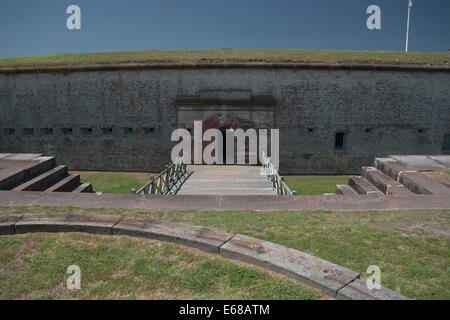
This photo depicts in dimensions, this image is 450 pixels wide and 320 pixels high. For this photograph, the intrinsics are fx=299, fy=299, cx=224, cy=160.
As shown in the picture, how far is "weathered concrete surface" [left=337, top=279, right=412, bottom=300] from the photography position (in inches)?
109

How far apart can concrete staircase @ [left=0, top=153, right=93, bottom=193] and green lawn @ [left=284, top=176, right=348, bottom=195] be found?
8.50m

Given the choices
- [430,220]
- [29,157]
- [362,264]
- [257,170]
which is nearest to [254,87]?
[257,170]

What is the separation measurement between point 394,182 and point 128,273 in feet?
22.2

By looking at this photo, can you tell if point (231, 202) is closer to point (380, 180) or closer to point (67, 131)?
point (380, 180)

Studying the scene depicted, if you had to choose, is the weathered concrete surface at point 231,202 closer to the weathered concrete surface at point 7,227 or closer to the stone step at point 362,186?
the weathered concrete surface at point 7,227

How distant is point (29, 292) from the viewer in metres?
2.95

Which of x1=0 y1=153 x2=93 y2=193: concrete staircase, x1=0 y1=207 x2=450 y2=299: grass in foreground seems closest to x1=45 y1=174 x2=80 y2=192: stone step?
x1=0 y1=153 x2=93 y2=193: concrete staircase

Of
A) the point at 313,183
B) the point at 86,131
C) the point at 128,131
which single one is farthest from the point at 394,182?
the point at 86,131

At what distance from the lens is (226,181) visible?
38.7ft

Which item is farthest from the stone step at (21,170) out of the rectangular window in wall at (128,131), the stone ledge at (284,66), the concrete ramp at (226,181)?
the stone ledge at (284,66)

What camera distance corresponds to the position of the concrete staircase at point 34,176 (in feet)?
23.9

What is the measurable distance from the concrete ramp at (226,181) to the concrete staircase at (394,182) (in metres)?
2.86

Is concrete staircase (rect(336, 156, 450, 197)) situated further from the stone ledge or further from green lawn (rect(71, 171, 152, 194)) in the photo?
green lawn (rect(71, 171, 152, 194))
